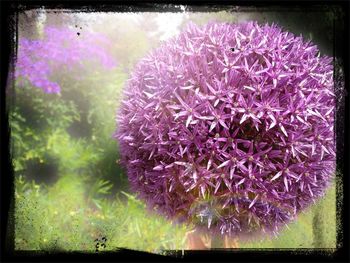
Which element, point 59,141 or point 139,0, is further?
point 59,141

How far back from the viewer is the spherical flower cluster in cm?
386

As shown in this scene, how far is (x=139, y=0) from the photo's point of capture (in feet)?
8.38

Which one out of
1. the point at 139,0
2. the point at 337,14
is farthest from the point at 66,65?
the point at 337,14

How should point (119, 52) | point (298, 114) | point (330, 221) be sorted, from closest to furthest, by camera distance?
point (298, 114) < point (330, 221) < point (119, 52)

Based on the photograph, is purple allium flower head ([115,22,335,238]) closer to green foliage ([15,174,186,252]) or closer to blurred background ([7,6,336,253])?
blurred background ([7,6,336,253])

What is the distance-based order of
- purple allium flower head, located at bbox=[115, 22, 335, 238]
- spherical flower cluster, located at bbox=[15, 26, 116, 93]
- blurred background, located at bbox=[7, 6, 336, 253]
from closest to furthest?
purple allium flower head, located at bbox=[115, 22, 335, 238], blurred background, located at bbox=[7, 6, 336, 253], spherical flower cluster, located at bbox=[15, 26, 116, 93]

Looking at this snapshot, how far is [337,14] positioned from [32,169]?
9.90 ft

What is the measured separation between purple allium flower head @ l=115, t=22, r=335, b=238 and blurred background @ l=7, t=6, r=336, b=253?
34 cm

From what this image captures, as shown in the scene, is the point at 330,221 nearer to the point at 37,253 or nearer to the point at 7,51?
the point at 37,253

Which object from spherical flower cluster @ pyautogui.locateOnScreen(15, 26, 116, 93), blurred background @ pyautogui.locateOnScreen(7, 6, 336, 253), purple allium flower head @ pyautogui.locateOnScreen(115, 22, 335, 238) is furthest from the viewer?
spherical flower cluster @ pyautogui.locateOnScreen(15, 26, 116, 93)

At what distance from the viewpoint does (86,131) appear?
14.8ft

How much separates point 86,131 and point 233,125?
8.76 feet

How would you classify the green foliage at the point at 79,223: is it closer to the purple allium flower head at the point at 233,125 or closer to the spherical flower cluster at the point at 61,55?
the purple allium flower head at the point at 233,125

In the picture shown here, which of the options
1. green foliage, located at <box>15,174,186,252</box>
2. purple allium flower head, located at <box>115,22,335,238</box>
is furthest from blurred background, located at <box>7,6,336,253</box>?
purple allium flower head, located at <box>115,22,335,238</box>
